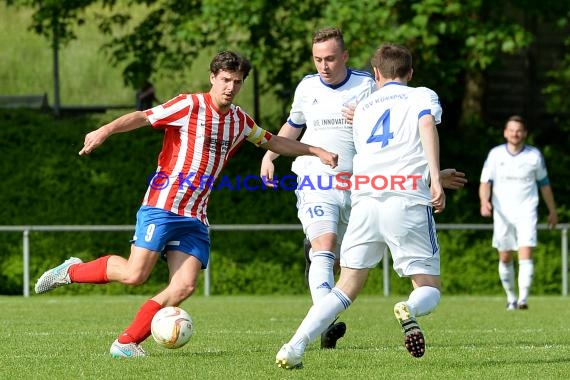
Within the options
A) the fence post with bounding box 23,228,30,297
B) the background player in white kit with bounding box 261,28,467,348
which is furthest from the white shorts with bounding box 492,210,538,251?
the fence post with bounding box 23,228,30,297

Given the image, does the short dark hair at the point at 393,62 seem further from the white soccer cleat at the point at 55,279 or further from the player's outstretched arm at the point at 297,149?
the white soccer cleat at the point at 55,279

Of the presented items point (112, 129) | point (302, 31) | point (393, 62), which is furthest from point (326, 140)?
point (302, 31)

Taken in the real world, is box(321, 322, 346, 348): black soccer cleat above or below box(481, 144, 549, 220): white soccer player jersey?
below

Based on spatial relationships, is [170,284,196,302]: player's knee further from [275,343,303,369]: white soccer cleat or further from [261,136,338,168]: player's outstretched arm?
[275,343,303,369]: white soccer cleat

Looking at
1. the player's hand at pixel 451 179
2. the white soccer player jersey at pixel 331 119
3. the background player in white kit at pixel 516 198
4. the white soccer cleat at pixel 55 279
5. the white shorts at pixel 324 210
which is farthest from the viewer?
the background player in white kit at pixel 516 198

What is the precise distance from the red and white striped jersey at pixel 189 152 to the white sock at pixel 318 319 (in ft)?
4.42

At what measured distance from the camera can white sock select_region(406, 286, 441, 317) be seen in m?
7.37

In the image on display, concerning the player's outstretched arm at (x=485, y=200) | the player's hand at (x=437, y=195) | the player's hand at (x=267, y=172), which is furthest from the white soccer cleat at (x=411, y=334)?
the player's outstretched arm at (x=485, y=200)

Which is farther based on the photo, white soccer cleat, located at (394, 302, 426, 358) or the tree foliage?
the tree foliage

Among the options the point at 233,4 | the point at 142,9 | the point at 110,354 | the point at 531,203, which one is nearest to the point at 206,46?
the point at 233,4

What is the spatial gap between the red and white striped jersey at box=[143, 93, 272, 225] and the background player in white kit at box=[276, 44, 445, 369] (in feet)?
3.64

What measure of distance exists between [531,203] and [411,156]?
7.71 meters

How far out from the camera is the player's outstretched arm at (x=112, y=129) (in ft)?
24.8

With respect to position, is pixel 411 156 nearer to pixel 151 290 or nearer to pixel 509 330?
pixel 509 330
